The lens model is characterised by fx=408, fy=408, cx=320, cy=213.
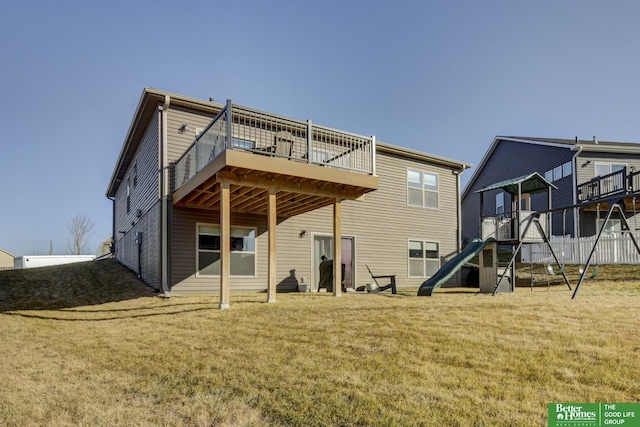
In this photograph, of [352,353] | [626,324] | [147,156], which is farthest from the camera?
[147,156]

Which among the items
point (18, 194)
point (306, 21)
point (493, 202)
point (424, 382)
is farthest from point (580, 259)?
point (18, 194)

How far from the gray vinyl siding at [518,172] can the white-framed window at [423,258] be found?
5963mm

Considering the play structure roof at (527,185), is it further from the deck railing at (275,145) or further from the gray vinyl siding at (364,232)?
the deck railing at (275,145)

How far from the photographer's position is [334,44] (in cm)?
1703

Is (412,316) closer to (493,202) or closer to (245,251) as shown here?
(245,251)

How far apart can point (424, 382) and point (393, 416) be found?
73cm

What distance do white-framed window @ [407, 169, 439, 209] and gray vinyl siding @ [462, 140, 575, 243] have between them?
5728 mm

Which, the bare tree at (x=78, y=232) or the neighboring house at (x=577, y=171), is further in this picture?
the bare tree at (x=78, y=232)

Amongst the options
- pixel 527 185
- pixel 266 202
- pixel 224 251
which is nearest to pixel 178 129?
pixel 266 202

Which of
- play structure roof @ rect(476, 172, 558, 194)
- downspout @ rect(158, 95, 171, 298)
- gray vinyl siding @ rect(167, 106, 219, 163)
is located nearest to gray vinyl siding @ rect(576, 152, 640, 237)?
play structure roof @ rect(476, 172, 558, 194)

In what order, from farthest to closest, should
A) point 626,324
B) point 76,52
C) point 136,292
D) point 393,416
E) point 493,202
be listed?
point 493,202
point 76,52
point 136,292
point 626,324
point 393,416

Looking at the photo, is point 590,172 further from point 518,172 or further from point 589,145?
point 518,172

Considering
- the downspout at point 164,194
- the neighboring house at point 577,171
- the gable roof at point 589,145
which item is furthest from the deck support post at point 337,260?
the gable roof at point 589,145

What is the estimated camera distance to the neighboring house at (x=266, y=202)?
879cm
